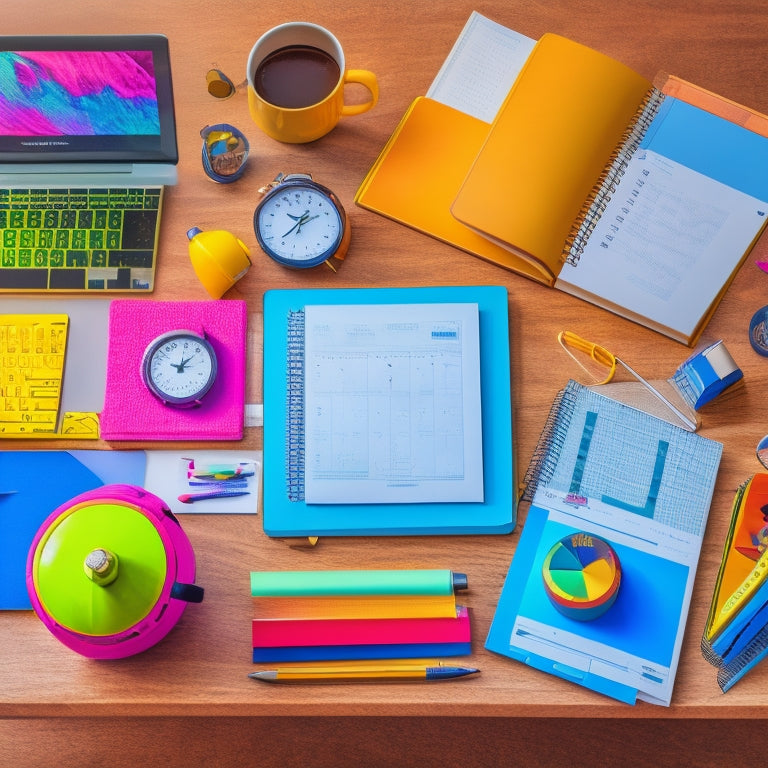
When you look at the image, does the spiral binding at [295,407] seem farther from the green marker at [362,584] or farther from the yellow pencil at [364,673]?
the yellow pencil at [364,673]

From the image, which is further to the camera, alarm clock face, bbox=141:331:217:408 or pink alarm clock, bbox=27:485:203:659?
alarm clock face, bbox=141:331:217:408

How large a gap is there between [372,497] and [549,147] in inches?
19.6

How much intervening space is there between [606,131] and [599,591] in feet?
1.91

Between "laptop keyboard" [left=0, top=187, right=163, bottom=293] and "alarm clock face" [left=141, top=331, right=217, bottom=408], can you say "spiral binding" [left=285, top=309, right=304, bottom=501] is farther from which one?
"laptop keyboard" [left=0, top=187, right=163, bottom=293]

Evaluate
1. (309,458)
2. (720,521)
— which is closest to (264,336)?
(309,458)

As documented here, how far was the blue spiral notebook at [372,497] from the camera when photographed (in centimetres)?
101

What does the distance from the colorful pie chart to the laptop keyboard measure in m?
0.62

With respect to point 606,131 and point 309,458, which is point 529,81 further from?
point 309,458

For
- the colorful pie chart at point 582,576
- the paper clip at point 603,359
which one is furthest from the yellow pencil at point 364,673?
the paper clip at point 603,359

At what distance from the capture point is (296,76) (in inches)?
43.0

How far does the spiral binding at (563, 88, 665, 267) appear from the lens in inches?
42.0

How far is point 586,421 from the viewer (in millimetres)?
1047

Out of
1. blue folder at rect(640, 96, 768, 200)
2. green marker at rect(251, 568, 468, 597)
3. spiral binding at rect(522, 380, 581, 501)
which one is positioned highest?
blue folder at rect(640, 96, 768, 200)

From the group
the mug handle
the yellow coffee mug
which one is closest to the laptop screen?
the yellow coffee mug
